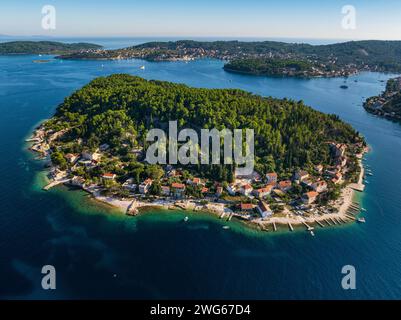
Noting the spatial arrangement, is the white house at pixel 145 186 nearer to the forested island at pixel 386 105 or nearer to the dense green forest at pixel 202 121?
the dense green forest at pixel 202 121

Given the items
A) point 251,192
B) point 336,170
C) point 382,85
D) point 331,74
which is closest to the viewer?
point 251,192

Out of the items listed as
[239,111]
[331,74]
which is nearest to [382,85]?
[331,74]

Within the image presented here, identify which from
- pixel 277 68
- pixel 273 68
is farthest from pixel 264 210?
pixel 277 68

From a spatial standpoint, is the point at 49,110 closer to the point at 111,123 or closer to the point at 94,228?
the point at 111,123

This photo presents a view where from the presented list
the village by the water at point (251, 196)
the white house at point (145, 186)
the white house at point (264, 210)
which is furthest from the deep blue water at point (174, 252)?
the white house at point (145, 186)

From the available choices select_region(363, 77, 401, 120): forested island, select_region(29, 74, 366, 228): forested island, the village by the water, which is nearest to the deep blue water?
the village by the water

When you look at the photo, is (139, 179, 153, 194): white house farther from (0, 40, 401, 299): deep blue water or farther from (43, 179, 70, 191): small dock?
(43, 179, 70, 191): small dock
